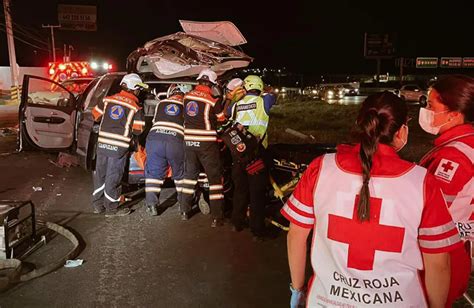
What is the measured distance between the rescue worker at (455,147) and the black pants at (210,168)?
3.46 m

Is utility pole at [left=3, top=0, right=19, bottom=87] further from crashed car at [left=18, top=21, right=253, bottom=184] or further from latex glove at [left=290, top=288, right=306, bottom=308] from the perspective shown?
latex glove at [left=290, top=288, right=306, bottom=308]

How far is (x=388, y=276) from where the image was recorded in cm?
177

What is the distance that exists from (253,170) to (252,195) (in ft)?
1.01

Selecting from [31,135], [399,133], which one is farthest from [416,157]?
[399,133]

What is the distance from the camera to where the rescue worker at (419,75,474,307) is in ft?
7.76

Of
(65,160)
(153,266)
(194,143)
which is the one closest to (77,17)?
(65,160)

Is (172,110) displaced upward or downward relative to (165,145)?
upward

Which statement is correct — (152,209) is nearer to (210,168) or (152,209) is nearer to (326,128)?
(210,168)

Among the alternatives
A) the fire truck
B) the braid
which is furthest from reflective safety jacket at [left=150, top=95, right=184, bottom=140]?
the fire truck

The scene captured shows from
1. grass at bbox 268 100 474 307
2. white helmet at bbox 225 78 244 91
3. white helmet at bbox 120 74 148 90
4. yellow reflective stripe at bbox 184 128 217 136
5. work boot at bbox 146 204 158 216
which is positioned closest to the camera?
yellow reflective stripe at bbox 184 128 217 136

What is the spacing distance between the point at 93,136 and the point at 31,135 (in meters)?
2.61

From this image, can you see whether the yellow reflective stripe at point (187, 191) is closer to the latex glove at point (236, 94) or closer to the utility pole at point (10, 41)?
the latex glove at point (236, 94)

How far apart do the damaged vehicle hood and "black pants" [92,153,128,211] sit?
1.55 metres

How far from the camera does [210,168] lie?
580 cm
